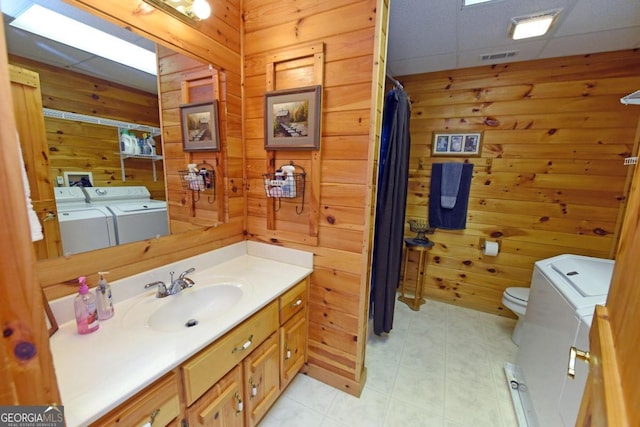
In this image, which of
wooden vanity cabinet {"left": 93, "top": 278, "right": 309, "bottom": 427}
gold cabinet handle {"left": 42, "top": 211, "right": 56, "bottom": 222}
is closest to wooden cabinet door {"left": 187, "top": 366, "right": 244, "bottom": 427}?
wooden vanity cabinet {"left": 93, "top": 278, "right": 309, "bottom": 427}

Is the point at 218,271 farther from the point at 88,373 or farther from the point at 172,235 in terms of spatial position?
the point at 88,373

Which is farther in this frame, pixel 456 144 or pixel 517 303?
pixel 456 144

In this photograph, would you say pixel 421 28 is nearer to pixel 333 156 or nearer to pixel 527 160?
pixel 333 156

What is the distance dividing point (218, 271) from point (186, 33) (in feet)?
4.30

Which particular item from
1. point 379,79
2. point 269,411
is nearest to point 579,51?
point 379,79

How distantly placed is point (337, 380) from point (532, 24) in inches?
106

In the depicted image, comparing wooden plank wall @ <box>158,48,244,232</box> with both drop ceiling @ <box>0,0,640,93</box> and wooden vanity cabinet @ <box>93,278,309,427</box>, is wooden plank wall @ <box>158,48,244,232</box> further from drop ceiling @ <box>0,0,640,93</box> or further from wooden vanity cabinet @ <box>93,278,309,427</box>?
wooden vanity cabinet @ <box>93,278,309,427</box>

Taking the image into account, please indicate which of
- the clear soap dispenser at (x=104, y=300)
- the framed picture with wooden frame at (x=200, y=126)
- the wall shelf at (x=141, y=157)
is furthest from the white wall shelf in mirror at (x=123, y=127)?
the clear soap dispenser at (x=104, y=300)

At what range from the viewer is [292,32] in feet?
4.97

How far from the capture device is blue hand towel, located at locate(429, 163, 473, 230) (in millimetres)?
2574

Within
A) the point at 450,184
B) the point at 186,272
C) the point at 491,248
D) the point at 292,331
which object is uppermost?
the point at 450,184

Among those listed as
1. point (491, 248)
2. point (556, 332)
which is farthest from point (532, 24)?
point (556, 332)

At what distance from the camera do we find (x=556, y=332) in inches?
53.2

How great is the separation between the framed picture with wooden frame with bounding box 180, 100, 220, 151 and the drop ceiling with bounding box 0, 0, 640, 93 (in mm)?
209
